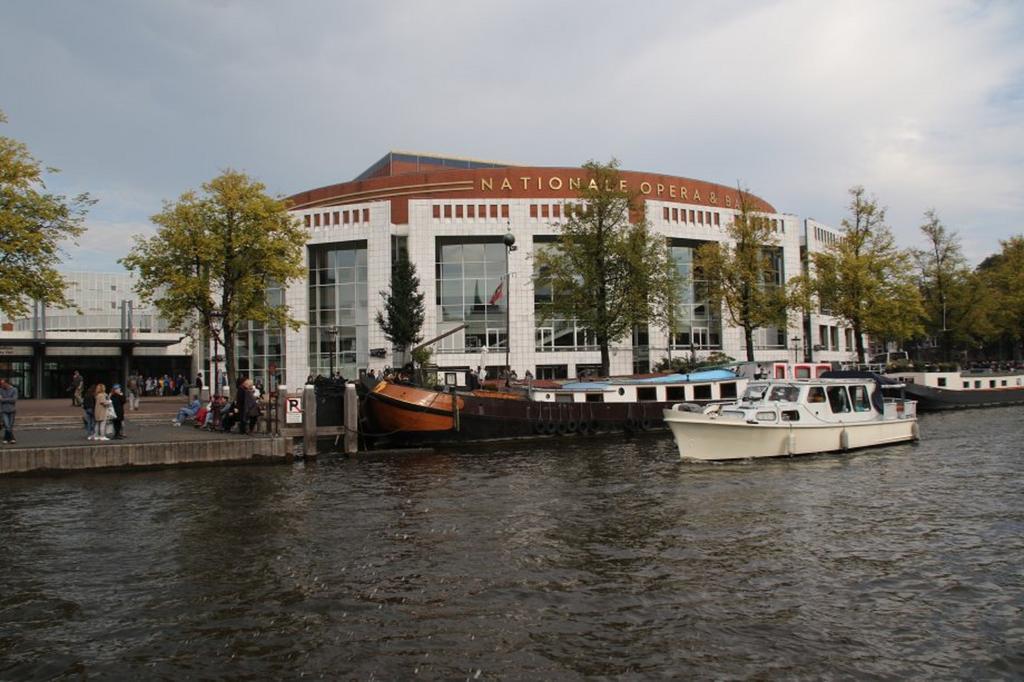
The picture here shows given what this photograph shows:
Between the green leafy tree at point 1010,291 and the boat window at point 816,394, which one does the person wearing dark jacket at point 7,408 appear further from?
the green leafy tree at point 1010,291

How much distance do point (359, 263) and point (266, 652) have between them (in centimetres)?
5249

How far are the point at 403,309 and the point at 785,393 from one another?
32.1 meters

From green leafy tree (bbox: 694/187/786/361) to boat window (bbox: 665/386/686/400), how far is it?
1644 cm

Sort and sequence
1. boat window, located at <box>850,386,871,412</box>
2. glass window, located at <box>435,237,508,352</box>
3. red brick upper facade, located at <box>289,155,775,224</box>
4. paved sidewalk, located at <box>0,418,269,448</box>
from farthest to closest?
red brick upper facade, located at <box>289,155,775,224</box> < glass window, located at <box>435,237,508,352</box> < boat window, located at <box>850,386,871,412</box> < paved sidewalk, located at <box>0,418,269,448</box>

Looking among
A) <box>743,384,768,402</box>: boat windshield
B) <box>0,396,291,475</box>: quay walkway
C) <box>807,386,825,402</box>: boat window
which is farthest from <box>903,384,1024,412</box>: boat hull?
<box>0,396,291,475</box>: quay walkway

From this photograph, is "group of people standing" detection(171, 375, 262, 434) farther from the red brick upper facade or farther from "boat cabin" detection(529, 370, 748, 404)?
the red brick upper facade

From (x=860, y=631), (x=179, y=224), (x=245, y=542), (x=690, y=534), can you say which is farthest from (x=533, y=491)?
(x=179, y=224)

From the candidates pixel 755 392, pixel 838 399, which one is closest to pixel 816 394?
pixel 838 399

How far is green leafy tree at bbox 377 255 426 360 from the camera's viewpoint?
51188 mm

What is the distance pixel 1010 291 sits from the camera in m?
61.0

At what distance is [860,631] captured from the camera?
8438mm

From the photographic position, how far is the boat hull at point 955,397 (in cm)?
4494

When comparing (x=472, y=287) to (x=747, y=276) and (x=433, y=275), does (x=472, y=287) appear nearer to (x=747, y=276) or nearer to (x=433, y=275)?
(x=433, y=275)

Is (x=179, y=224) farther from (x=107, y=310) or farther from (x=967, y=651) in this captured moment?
(x=107, y=310)
